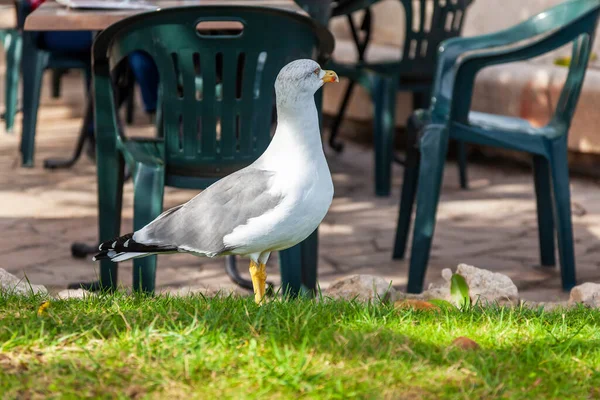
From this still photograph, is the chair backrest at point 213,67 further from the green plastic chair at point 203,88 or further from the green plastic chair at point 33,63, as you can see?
the green plastic chair at point 33,63

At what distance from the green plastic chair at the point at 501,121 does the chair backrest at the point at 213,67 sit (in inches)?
31.3

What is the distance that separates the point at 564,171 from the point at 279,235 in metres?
2.28

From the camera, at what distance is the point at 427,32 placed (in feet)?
22.3

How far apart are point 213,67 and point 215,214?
100 cm

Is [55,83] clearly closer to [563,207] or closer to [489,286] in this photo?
[563,207]

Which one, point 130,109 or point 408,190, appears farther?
point 130,109

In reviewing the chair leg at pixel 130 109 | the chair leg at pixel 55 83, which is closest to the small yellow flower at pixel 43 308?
the chair leg at pixel 130 109

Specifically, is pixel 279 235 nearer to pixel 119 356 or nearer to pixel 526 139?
pixel 119 356

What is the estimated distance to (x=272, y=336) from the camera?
2736 mm

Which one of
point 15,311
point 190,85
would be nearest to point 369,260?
point 190,85

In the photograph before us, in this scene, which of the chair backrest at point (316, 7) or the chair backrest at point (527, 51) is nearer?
the chair backrest at point (527, 51)

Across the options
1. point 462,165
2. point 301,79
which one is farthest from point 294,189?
point 462,165

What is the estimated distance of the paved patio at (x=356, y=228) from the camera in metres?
5.03

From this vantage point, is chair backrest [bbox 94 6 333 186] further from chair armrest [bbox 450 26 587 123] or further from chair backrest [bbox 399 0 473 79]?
chair backrest [bbox 399 0 473 79]
